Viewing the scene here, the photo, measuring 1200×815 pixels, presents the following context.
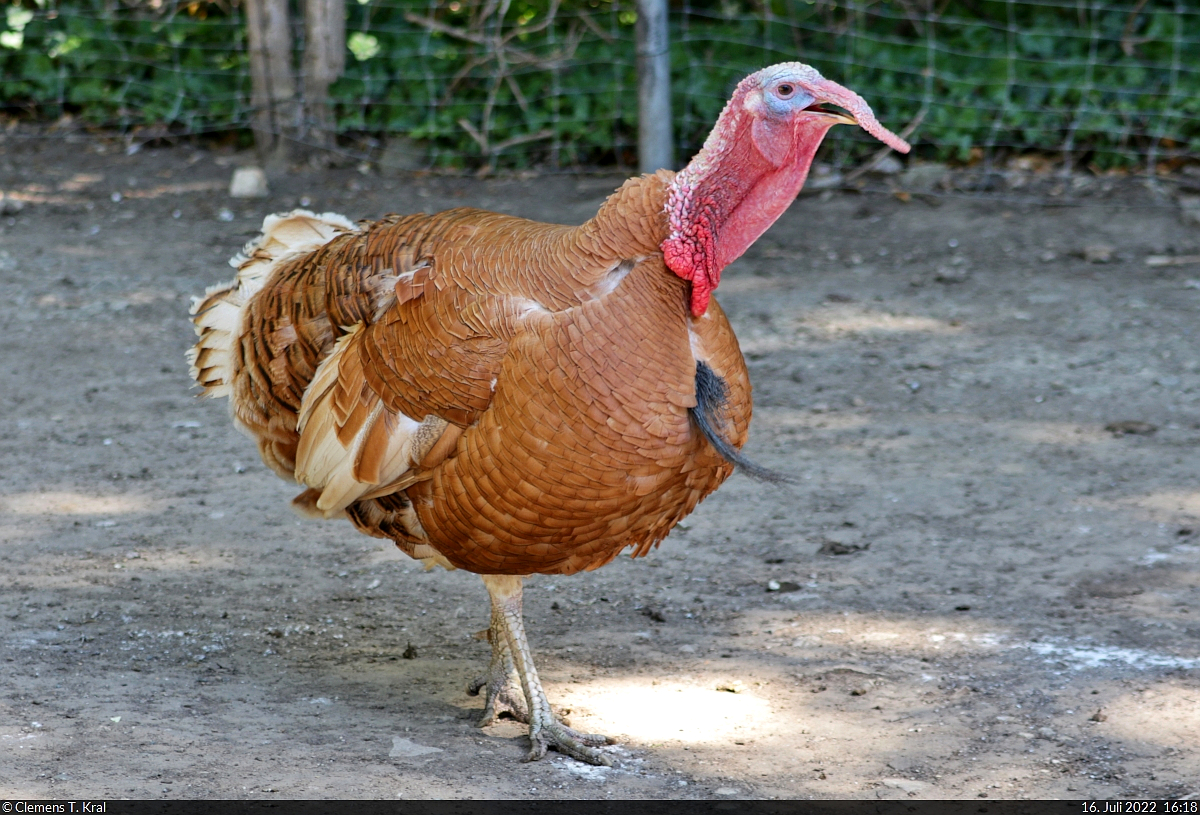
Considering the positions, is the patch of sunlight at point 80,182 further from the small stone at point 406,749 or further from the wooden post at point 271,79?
the small stone at point 406,749

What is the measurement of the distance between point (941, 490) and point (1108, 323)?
6.42ft

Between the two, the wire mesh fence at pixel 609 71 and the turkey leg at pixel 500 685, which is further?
the wire mesh fence at pixel 609 71

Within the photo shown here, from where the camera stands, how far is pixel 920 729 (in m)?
3.35

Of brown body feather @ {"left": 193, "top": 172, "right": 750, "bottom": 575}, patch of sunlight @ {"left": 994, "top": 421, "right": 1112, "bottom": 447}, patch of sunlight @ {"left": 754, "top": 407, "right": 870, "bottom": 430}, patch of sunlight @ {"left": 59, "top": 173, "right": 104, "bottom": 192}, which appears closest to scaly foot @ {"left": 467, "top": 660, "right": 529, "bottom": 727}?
brown body feather @ {"left": 193, "top": 172, "right": 750, "bottom": 575}

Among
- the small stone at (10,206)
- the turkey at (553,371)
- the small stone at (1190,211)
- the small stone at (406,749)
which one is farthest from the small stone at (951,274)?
the small stone at (10,206)

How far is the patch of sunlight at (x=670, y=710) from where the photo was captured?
11.1ft

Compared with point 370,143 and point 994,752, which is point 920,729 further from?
point 370,143

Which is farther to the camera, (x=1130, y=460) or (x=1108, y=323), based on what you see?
(x=1108, y=323)

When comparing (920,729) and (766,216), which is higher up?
(766,216)

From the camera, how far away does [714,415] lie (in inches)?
117

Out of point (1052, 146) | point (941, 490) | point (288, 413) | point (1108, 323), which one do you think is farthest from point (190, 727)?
point (1052, 146)

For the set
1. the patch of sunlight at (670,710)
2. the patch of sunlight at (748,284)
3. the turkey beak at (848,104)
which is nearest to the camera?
the turkey beak at (848,104)

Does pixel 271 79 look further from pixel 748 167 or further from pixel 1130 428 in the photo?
pixel 748 167

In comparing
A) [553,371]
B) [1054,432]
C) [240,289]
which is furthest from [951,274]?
[553,371]
